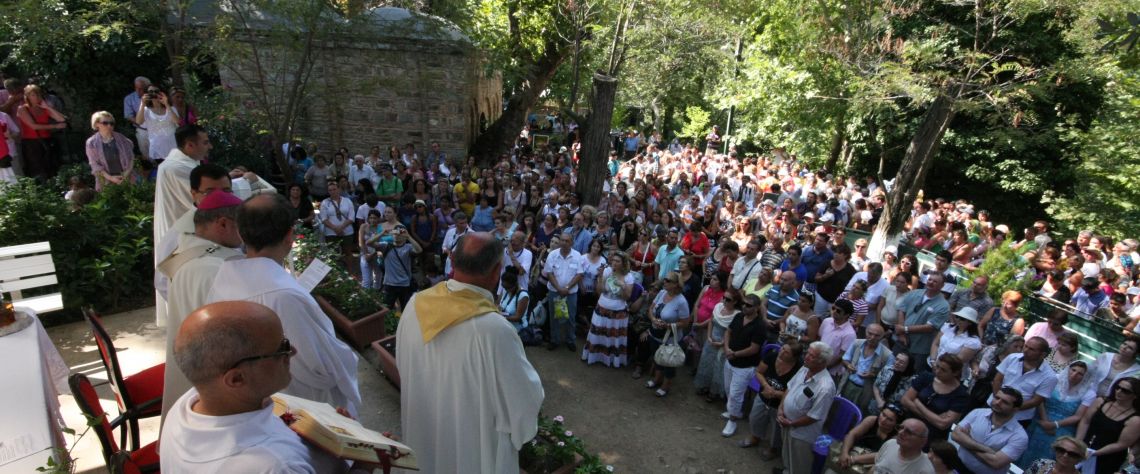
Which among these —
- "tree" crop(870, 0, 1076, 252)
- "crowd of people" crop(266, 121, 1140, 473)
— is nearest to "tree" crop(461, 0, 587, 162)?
"crowd of people" crop(266, 121, 1140, 473)

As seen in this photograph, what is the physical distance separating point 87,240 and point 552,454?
5.09m

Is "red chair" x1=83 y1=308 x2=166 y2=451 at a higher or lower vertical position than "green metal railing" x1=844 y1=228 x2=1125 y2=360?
higher

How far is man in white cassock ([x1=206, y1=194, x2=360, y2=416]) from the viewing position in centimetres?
254

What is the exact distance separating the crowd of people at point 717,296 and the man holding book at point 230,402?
0.07ft

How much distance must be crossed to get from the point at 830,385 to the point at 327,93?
887 cm

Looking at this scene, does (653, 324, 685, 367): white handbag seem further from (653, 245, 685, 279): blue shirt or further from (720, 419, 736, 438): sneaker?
(653, 245, 685, 279): blue shirt

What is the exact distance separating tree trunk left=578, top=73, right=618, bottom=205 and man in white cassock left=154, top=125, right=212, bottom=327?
681cm

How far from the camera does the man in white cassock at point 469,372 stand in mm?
2580

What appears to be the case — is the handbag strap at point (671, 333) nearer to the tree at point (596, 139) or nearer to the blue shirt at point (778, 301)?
the blue shirt at point (778, 301)

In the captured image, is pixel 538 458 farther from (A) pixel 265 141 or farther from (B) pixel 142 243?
(A) pixel 265 141

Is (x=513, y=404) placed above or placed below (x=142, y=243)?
above

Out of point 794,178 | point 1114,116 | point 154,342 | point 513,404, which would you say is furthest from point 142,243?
point 1114,116

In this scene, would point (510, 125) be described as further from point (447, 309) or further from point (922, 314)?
point (447, 309)

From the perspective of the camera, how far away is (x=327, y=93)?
10195 mm
